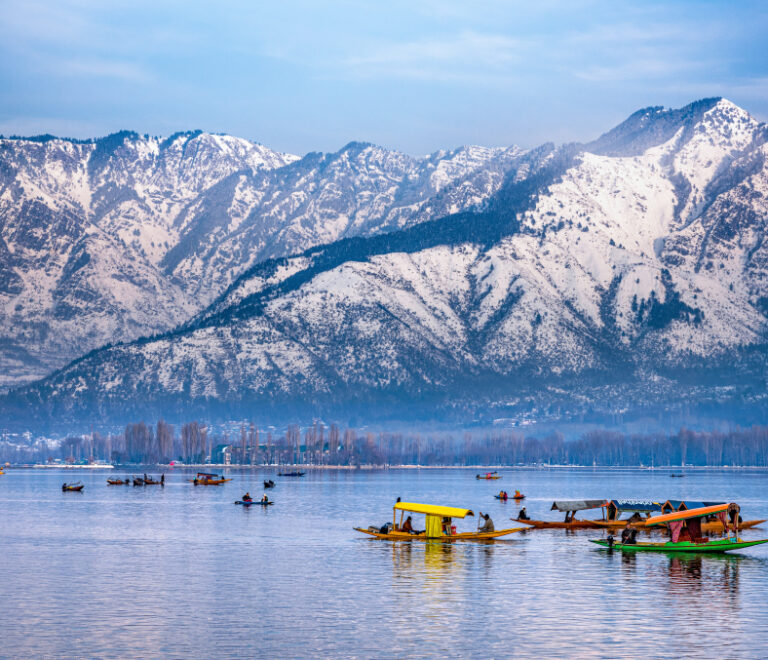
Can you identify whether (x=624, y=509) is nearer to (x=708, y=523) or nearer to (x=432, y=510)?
(x=708, y=523)

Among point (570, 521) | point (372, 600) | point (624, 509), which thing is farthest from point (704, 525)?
point (372, 600)

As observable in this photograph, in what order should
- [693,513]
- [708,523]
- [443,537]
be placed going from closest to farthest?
1. [693,513]
2. [443,537]
3. [708,523]

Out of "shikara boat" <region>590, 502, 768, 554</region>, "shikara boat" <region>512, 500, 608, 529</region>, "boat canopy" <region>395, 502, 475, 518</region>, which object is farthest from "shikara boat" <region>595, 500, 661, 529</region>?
"boat canopy" <region>395, 502, 475, 518</region>

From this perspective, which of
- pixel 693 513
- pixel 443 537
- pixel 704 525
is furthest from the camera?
pixel 704 525

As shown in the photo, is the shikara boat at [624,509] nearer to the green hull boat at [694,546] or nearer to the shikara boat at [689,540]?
the shikara boat at [689,540]

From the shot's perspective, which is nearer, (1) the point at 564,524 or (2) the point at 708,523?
(2) the point at 708,523

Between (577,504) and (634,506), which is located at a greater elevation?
(577,504)

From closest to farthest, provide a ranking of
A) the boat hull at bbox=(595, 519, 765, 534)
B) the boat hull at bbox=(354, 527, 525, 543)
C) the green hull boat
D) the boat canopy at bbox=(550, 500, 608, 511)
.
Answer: the green hull boat < the boat hull at bbox=(354, 527, 525, 543) < the boat hull at bbox=(595, 519, 765, 534) < the boat canopy at bbox=(550, 500, 608, 511)

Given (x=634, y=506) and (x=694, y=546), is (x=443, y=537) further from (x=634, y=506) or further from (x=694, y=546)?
Answer: (x=634, y=506)

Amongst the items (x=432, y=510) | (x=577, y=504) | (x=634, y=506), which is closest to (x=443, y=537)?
(x=432, y=510)

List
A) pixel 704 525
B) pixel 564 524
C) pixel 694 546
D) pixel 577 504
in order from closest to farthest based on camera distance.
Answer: pixel 694 546 → pixel 704 525 → pixel 577 504 → pixel 564 524

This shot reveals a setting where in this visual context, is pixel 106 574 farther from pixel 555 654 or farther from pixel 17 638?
pixel 555 654

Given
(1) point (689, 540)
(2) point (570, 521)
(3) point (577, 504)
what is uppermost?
(3) point (577, 504)

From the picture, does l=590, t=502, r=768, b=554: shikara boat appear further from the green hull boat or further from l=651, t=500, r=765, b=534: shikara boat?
l=651, t=500, r=765, b=534: shikara boat
